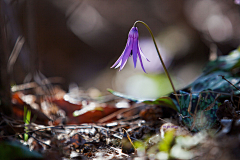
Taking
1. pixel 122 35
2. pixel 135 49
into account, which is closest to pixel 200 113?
pixel 135 49

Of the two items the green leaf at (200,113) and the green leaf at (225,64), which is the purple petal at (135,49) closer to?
the green leaf at (200,113)

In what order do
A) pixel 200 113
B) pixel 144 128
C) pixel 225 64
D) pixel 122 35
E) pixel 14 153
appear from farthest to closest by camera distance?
1. pixel 122 35
2. pixel 225 64
3. pixel 144 128
4. pixel 200 113
5. pixel 14 153

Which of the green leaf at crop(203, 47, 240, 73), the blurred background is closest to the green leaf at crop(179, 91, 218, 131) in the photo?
the green leaf at crop(203, 47, 240, 73)

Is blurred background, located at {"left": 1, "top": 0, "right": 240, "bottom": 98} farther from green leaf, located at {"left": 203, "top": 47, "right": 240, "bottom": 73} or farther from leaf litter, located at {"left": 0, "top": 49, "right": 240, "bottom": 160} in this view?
leaf litter, located at {"left": 0, "top": 49, "right": 240, "bottom": 160}

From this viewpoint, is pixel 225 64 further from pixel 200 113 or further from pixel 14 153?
pixel 14 153

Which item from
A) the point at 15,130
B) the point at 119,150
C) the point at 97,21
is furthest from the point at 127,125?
the point at 97,21

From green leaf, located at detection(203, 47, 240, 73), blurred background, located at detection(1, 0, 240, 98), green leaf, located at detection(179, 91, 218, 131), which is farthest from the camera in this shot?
blurred background, located at detection(1, 0, 240, 98)
